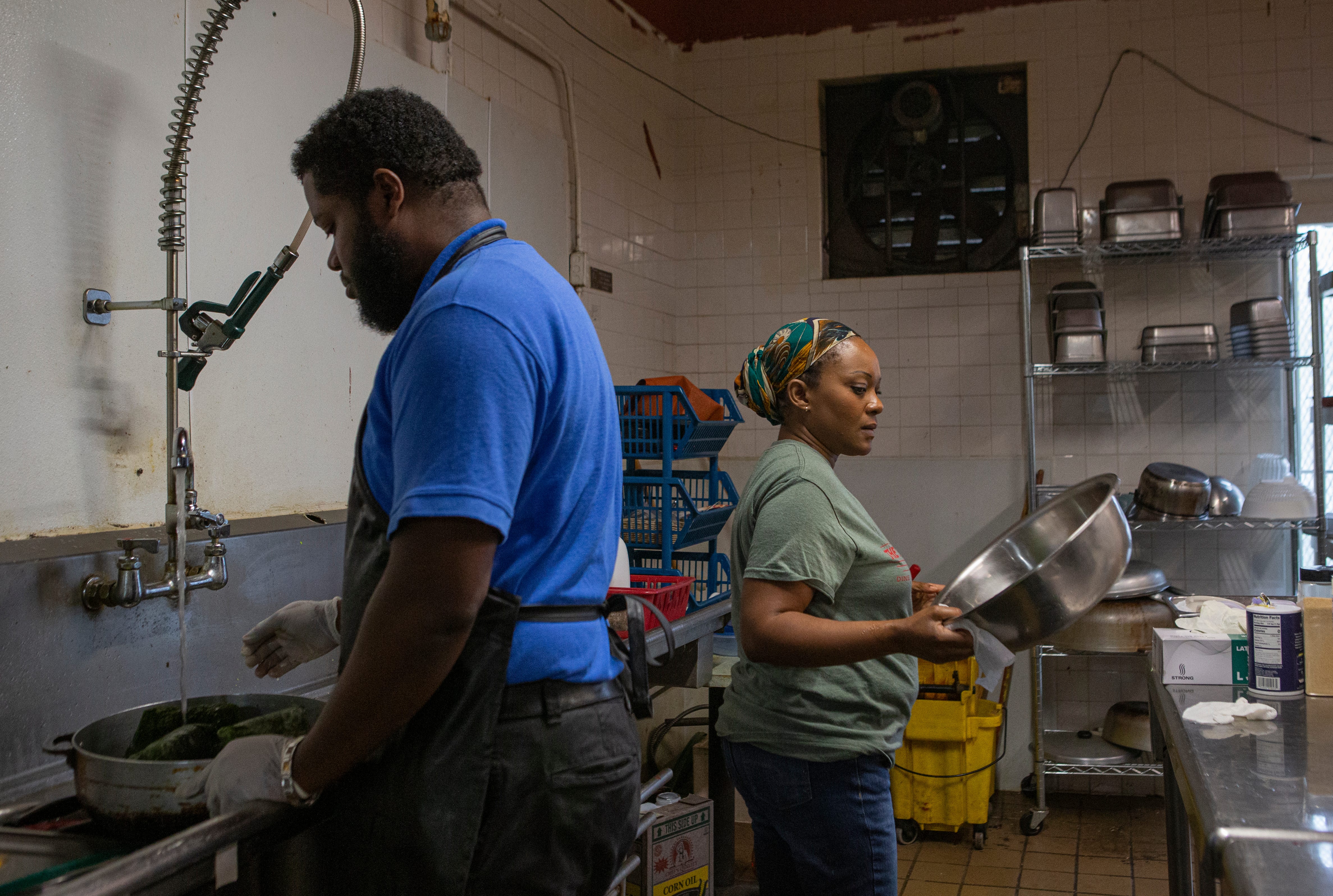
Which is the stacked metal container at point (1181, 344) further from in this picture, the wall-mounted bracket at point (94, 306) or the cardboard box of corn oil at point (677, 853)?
the wall-mounted bracket at point (94, 306)

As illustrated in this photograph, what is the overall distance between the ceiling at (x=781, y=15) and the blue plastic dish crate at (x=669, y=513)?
2.19m

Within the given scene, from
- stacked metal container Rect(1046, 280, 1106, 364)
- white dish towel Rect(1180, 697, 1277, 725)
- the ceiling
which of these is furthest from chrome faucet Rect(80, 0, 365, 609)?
stacked metal container Rect(1046, 280, 1106, 364)

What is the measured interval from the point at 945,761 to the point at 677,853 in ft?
4.28

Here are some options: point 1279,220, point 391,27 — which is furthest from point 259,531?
point 1279,220

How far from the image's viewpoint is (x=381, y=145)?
1160mm

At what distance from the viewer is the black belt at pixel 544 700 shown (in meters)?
1.08

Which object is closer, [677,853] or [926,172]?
[677,853]

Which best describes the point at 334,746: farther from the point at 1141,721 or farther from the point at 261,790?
the point at 1141,721

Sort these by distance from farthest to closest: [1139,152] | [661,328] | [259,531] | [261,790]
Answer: [661,328], [1139,152], [259,531], [261,790]

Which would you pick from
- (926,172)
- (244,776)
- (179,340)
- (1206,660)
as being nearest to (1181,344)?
(926,172)

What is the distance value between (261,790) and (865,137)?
4.01m

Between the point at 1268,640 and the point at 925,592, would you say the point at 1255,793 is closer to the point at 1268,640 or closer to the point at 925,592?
the point at 1268,640

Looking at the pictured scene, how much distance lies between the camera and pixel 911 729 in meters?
3.51

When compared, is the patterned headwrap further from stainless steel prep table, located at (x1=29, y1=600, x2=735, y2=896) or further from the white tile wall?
the white tile wall
